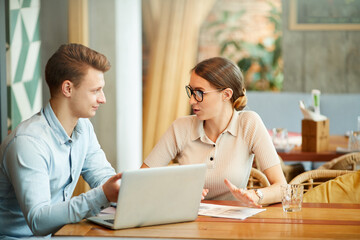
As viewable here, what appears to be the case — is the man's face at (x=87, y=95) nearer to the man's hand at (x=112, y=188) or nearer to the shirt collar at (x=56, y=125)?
the shirt collar at (x=56, y=125)

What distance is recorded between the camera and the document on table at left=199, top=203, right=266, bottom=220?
81.4 inches

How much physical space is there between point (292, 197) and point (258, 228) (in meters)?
0.29

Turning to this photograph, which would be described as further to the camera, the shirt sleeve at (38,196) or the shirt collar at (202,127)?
the shirt collar at (202,127)

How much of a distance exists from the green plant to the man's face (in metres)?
4.56

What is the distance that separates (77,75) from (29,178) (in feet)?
1.53

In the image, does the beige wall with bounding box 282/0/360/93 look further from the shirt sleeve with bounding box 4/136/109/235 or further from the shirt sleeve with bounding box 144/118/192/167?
the shirt sleeve with bounding box 4/136/109/235

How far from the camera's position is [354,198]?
2.49 m

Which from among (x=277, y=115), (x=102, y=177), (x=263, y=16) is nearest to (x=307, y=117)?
(x=277, y=115)

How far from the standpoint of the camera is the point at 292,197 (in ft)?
6.93

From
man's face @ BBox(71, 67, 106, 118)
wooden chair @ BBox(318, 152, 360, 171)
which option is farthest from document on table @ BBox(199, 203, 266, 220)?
wooden chair @ BBox(318, 152, 360, 171)

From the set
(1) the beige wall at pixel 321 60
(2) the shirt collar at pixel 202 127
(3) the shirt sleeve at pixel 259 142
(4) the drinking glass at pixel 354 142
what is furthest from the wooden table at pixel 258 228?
(1) the beige wall at pixel 321 60

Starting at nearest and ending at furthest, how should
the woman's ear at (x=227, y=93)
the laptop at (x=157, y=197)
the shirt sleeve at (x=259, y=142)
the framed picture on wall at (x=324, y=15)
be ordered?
the laptop at (x=157, y=197)
the shirt sleeve at (x=259, y=142)
the woman's ear at (x=227, y=93)
the framed picture on wall at (x=324, y=15)

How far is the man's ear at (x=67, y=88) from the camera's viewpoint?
7.12 ft

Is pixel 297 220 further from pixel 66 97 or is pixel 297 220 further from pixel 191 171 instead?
pixel 66 97
